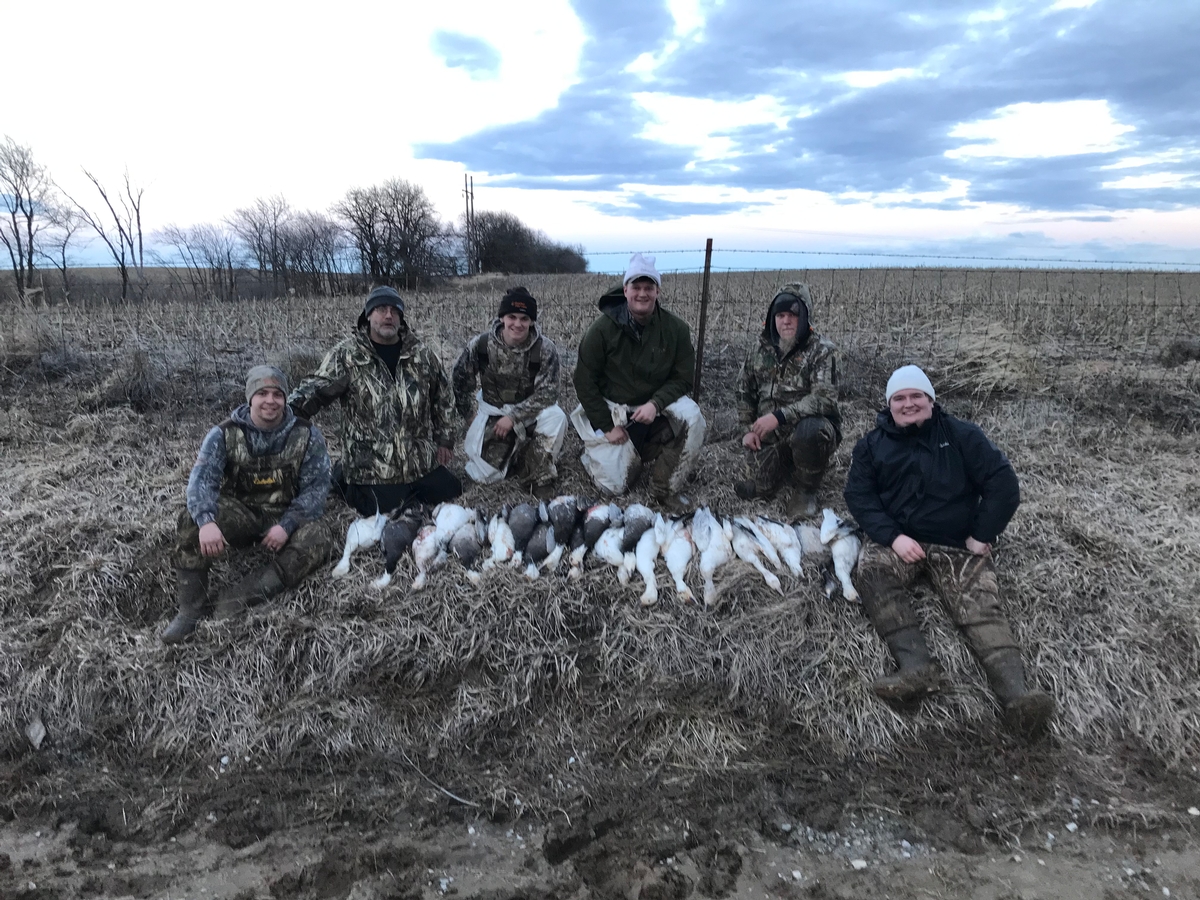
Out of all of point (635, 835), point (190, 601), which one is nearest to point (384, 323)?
point (190, 601)

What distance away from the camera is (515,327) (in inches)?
209

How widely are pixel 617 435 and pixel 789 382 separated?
1.33m

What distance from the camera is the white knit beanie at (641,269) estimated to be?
519cm

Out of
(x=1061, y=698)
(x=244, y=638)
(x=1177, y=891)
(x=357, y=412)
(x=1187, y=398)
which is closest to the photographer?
(x=1177, y=891)

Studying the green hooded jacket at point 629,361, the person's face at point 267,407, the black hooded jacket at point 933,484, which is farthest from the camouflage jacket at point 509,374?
the black hooded jacket at point 933,484

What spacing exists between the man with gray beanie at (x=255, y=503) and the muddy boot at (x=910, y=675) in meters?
3.27

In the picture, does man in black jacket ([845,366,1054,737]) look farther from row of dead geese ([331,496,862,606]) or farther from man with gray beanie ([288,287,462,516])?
man with gray beanie ([288,287,462,516])

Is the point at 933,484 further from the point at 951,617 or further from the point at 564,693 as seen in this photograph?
the point at 564,693

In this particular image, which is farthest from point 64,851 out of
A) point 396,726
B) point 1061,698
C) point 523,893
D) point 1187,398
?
point 1187,398

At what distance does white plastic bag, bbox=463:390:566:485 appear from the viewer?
5.48 metres

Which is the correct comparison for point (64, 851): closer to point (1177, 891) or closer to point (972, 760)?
point (972, 760)

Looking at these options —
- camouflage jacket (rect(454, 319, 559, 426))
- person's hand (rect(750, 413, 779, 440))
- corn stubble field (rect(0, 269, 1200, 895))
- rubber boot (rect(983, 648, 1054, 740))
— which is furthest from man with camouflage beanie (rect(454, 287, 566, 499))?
rubber boot (rect(983, 648, 1054, 740))

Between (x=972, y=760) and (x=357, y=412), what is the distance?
163 inches

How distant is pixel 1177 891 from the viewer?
9.11 feet
